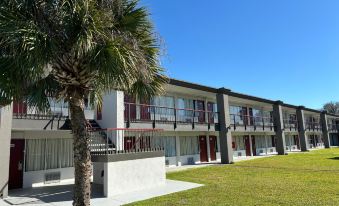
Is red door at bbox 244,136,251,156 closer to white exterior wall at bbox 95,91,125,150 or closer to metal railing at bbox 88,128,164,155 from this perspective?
metal railing at bbox 88,128,164,155

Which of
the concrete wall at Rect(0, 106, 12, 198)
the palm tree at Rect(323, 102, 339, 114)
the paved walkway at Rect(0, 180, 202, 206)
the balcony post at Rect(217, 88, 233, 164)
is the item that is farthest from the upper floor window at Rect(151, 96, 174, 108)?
the palm tree at Rect(323, 102, 339, 114)

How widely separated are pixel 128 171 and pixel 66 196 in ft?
8.74

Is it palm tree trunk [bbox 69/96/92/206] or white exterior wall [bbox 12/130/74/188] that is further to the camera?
white exterior wall [bbox 12/130/74/188]

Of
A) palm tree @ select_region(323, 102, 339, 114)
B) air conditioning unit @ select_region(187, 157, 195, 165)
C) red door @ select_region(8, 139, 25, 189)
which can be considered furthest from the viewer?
palm tree @ select_region(323, 102, 339, 114)

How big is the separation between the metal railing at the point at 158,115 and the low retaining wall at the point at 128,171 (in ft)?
12.6

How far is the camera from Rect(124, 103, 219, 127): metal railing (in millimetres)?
19062

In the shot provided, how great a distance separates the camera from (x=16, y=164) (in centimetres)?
1473

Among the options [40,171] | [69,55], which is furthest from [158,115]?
[69,55]

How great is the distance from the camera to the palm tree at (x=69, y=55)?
6.42 m

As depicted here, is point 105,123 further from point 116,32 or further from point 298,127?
point 298,127

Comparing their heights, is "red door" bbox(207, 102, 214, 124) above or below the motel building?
above

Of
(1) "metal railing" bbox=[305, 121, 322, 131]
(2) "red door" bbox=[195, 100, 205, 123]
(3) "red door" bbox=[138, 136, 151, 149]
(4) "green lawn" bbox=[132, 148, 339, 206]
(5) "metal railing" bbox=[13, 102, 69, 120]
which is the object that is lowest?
(4) "green lawn" bbox=[132, 148, 339, 206]

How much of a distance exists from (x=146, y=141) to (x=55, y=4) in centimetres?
1003

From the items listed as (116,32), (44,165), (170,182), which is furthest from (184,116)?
(116,32)
